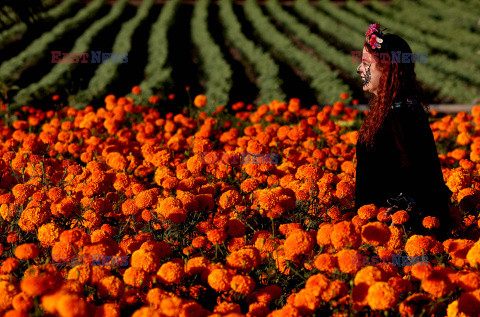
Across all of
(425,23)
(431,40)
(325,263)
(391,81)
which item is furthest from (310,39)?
(325,263)

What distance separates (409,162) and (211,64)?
728 cm

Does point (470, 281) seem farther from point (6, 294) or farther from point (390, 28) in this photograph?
point (390, 28)

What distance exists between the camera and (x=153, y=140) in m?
4.10

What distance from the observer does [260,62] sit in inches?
387

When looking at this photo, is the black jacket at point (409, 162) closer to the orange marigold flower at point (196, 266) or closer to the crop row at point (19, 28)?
the orange marigold flower at point (196, 266)

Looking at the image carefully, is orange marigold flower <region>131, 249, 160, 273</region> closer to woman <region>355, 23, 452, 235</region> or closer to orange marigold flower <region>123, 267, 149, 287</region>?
orange marigold flower <region>123, 267, 149, 287</region>

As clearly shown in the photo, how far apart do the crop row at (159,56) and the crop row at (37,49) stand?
184 cm

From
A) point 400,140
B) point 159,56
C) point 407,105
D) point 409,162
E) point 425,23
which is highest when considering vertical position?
point 407,105

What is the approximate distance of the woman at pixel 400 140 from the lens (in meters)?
2.81

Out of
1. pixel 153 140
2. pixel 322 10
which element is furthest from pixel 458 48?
pixel 153 140

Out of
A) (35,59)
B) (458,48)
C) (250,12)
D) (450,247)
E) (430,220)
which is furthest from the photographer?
(250,12)

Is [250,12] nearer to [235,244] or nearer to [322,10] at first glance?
[322,10]

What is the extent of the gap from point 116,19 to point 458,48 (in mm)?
9568

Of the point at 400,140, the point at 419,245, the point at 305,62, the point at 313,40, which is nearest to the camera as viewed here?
the point at 419,245
